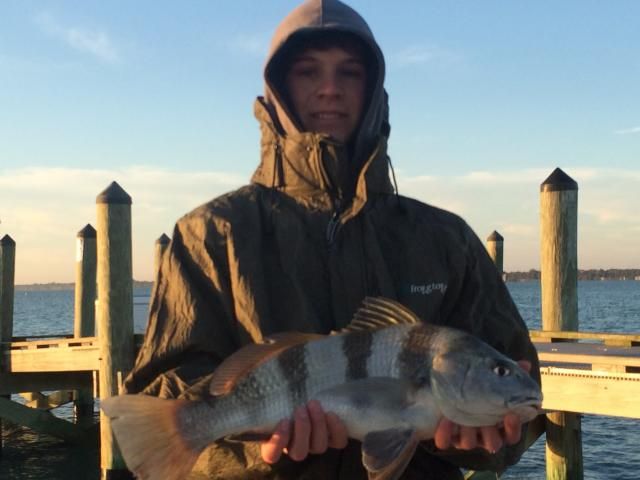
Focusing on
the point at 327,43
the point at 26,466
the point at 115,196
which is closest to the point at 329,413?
the point at 327,43

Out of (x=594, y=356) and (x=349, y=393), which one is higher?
(x=349, y=393)

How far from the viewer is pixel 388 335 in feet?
9.34

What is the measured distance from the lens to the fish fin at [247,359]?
9.21ft

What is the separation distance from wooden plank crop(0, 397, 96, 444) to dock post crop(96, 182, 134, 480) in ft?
12.7

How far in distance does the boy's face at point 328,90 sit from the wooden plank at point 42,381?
10244mm

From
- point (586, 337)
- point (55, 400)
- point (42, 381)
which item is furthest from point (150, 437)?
point (55, 400)

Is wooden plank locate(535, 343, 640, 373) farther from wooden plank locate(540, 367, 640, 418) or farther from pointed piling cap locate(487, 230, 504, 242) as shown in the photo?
pointed piling cap locate(487, 230, 504, 242)

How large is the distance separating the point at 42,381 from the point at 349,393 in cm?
1097

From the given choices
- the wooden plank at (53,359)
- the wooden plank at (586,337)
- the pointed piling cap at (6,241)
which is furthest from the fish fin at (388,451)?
the pointed piling cap at (6,241)

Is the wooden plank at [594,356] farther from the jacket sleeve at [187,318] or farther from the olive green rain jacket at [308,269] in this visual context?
the jacket sleeve at [187,318]

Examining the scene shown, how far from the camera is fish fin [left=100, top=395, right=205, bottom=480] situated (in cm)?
270

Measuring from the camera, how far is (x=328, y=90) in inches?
135

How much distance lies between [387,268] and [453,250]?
31 cm

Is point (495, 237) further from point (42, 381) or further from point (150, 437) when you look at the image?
point (150, 437)
